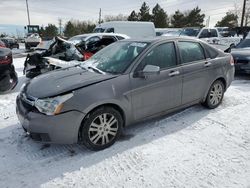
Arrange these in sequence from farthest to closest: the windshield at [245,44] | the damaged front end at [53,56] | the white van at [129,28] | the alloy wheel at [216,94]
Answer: the white van at [129,28]
the windshield at [245,44]
the damaged front end at [53,56]
the alloy wheel at [216,94]

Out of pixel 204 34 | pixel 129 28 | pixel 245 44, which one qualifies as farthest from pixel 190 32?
pixel 129 28

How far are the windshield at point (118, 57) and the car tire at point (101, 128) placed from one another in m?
0.70

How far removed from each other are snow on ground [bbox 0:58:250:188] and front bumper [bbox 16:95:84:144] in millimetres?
337

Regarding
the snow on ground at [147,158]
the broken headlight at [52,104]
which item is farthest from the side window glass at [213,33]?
the broken headlight at [52,104]


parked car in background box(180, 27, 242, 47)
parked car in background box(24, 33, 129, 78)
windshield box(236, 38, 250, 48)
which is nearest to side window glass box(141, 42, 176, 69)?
parked car in background box(24, 33, 129, 78)

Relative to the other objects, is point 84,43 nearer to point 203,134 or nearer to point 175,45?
point 175,45

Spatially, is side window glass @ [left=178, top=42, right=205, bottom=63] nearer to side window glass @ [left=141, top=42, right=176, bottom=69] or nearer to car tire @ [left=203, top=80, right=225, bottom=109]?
side window glass @ [left=141, top=42, right=176, bottom=69]

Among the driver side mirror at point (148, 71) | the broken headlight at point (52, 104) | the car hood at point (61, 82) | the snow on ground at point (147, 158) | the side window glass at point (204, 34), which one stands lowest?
the snow on ground at point (147, 158)

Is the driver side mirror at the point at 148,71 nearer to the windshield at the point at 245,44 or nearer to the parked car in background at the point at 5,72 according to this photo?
the parked car in background at the point at 5,72

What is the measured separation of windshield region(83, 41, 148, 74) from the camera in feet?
12.5

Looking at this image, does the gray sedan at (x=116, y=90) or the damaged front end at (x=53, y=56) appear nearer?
the gray sedan at (x=116, y=90)

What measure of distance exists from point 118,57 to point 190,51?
1.47 metres

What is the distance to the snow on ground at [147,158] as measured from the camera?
9.29ft

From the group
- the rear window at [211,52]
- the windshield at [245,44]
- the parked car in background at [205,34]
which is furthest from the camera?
the parked car in background at [205,34]
